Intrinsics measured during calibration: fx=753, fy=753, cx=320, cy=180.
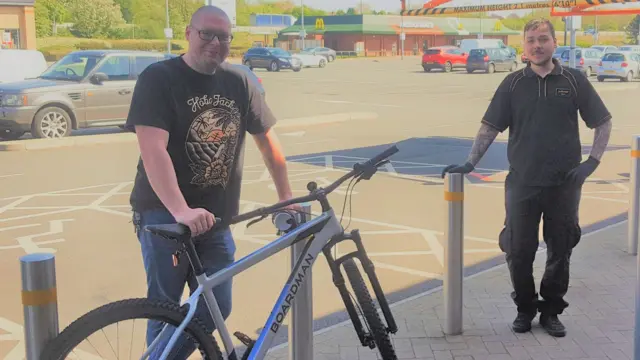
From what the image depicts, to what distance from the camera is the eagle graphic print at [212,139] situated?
3.27 m

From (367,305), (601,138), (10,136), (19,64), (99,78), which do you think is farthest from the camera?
(19,64)

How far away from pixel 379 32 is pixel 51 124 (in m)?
69.5

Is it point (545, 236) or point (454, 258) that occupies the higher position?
point (545, 236)

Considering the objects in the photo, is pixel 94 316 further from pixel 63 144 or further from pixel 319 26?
pixel 319 26

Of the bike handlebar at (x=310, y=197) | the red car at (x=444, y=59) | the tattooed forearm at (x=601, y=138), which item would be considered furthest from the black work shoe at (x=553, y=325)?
the red car at (x=444, y=59)

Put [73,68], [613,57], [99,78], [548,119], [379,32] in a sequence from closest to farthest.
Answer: [548,119] < [99,78] < [73,68] < [613,57] < [379,32]

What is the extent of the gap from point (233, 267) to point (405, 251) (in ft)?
13.5

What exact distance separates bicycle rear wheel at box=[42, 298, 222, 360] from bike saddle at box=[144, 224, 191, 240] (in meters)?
0.26

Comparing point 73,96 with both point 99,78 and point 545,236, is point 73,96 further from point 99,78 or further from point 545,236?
point 545,236

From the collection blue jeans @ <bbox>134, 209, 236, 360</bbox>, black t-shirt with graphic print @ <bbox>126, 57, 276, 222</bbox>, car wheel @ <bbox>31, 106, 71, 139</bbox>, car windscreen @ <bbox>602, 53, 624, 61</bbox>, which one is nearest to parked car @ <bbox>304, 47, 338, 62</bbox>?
car windscreen @ <bbox>602, 53, 624, 61</bbox>

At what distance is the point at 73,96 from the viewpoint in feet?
48.4

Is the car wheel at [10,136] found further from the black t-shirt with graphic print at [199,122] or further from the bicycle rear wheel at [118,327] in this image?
the bicycle rear wheel at [118,327]

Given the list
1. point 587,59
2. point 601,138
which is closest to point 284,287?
point 601,138

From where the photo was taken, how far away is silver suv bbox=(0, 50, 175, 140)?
1419 centimetres
